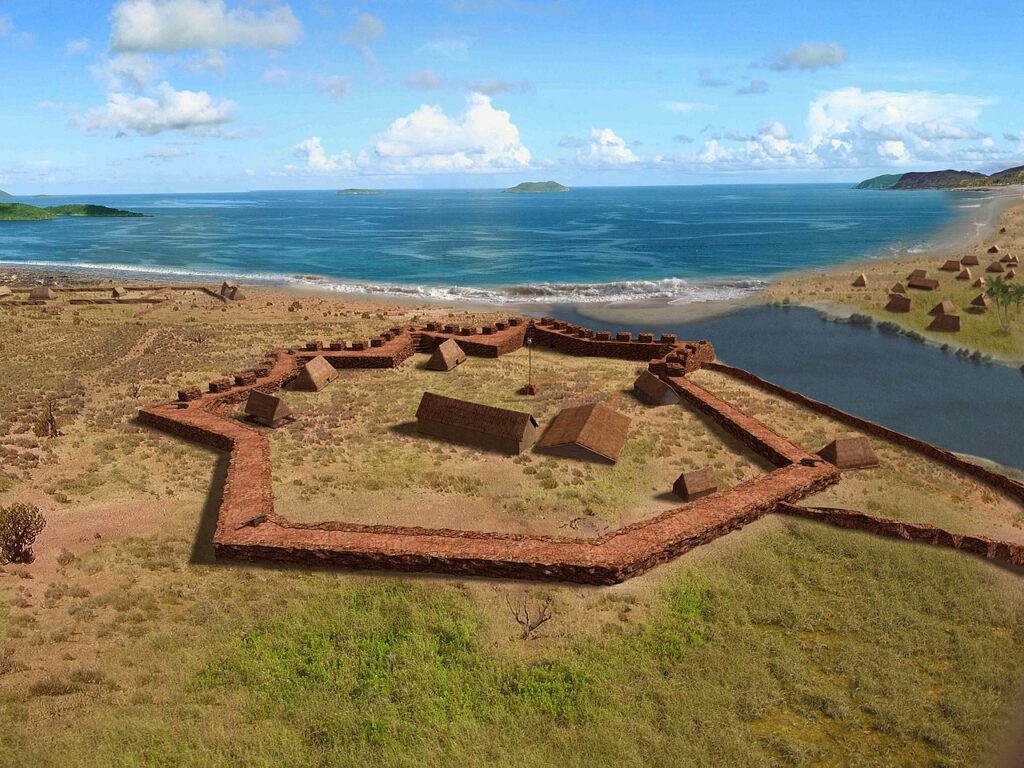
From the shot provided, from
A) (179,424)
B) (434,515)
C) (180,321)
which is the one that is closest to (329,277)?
(180,321)

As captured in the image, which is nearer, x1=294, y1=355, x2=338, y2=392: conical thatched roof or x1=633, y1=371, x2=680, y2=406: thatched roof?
x1=633, y1=371, x2=680, y2=406: thatched roof

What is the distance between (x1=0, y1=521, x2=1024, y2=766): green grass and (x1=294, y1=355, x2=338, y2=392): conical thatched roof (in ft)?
47.8

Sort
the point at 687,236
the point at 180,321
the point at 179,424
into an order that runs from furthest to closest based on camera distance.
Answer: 1. the point at 687,236
2. the point at 180,321
3. the point at 179,424

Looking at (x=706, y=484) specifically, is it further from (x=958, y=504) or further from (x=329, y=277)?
(x=329, y=277)

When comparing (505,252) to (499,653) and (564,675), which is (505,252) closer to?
(499,653)

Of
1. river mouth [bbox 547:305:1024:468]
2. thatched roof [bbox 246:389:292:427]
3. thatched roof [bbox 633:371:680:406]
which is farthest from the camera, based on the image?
river mouth [bbox 547:305:1024:468]

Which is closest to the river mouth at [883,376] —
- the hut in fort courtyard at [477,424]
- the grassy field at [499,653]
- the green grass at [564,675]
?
the grassy field at [499,653]

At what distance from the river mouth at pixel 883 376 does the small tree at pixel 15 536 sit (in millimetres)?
31351

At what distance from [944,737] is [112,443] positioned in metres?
24.4

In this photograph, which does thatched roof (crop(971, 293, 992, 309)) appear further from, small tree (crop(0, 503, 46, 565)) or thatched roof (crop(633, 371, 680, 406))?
small tree (crop(0, 503, 46, 565))

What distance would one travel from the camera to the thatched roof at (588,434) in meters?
20.8

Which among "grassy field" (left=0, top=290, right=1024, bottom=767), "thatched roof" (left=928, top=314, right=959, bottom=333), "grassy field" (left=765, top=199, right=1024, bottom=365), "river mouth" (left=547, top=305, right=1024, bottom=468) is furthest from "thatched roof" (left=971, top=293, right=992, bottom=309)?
"grassy field" (left=0, top=290, right=1024, bottom=767)

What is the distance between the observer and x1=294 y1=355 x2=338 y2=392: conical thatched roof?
92.7ft

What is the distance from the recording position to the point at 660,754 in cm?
1008
